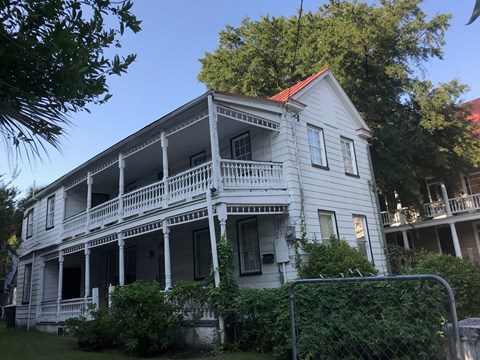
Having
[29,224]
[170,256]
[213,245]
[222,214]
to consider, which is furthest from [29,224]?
[213,245]

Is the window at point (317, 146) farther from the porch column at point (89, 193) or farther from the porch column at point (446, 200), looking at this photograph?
the porch column at point (446, 200)

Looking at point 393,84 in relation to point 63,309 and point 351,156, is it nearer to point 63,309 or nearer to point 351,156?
point 351,156

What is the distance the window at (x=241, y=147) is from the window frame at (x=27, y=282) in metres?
15.0

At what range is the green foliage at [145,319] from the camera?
10.0 metres

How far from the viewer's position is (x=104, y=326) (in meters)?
11.6

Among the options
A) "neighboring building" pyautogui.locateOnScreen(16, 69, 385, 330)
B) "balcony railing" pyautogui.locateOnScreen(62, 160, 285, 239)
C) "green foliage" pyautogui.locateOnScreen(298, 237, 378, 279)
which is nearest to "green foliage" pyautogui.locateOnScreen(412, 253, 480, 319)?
"green foliage" pyautogui.locateOnScreen(298, 237, 378, 279)

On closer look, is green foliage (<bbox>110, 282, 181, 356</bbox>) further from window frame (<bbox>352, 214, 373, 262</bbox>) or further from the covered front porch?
window frame (<bbox>352, 214, 373, 262</bbox>)

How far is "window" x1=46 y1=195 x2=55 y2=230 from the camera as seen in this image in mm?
21812

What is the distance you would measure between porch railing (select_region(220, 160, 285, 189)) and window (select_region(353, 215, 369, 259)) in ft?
15.7

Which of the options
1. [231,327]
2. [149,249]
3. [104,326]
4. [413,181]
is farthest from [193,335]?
[413,181]

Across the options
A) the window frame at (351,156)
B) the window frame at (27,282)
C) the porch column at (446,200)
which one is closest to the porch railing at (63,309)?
the window frame at (27,282)

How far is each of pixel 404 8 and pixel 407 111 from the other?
638 cm

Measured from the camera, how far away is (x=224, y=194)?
11.3 meters

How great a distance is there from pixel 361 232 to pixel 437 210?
40.5 feet
